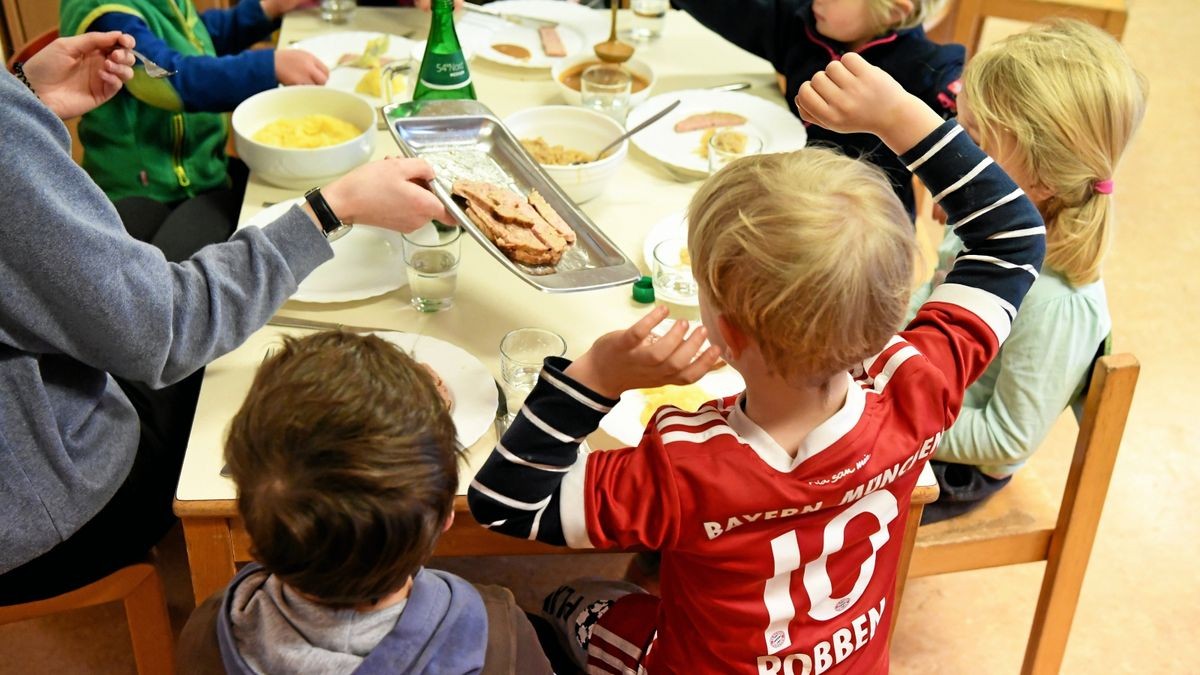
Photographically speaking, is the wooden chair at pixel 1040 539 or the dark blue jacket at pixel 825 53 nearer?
the wooden chair at pixel 1040 539

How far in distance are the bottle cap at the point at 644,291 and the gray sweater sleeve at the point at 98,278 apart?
0.46m

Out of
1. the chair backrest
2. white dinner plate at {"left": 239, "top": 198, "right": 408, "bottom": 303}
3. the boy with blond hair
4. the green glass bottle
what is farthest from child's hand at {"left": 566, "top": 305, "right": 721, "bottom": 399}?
the chair backrest

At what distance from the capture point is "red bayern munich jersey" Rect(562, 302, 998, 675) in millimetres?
1031

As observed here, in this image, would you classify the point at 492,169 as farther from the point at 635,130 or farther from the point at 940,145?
the point at 940,145

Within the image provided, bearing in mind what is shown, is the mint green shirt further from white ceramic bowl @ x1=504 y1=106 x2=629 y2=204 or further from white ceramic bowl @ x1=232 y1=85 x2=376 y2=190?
white ceramic bowl @ x1=232 y1=85 x2=376 y2=190

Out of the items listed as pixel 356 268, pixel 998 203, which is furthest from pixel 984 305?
pixel 356 268

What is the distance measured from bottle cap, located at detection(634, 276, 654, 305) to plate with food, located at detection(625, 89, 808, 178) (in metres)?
0.39

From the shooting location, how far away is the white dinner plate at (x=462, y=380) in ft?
4.22

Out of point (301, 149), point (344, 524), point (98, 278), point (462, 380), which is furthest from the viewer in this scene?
point (301, 149)

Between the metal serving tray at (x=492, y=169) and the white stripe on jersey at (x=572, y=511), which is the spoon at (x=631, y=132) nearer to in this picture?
the metal serving tray at (x=492, y=169)

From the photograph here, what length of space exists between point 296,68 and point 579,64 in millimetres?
519

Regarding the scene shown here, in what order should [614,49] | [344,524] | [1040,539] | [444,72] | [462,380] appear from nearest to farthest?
[344,524] < [462,380] < [1040,539] < [444,72] < [614,49]

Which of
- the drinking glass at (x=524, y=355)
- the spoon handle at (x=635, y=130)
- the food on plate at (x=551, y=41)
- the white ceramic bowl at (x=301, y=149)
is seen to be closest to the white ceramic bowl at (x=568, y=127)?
the spoon handle at (x=635, y=130)

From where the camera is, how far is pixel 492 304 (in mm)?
1531
